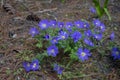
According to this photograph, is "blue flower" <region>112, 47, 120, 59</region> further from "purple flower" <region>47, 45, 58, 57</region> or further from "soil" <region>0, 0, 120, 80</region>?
"purple flower" <region>47, 45, 58, 57</region>

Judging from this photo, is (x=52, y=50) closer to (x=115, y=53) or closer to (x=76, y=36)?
(x=76, y=36)

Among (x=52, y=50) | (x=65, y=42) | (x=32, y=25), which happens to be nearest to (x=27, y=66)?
(x=52, y=50)

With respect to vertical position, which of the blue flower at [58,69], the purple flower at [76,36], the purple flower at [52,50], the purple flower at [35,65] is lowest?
the blue flower at [58,69]

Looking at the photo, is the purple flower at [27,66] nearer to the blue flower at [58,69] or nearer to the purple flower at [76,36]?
the blue flower at [58,69]

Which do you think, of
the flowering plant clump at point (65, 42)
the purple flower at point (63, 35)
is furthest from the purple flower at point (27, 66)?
the purple flower at point (63, 35)

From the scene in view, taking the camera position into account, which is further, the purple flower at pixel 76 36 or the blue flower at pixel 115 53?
the blue flower at pixel 115 53
